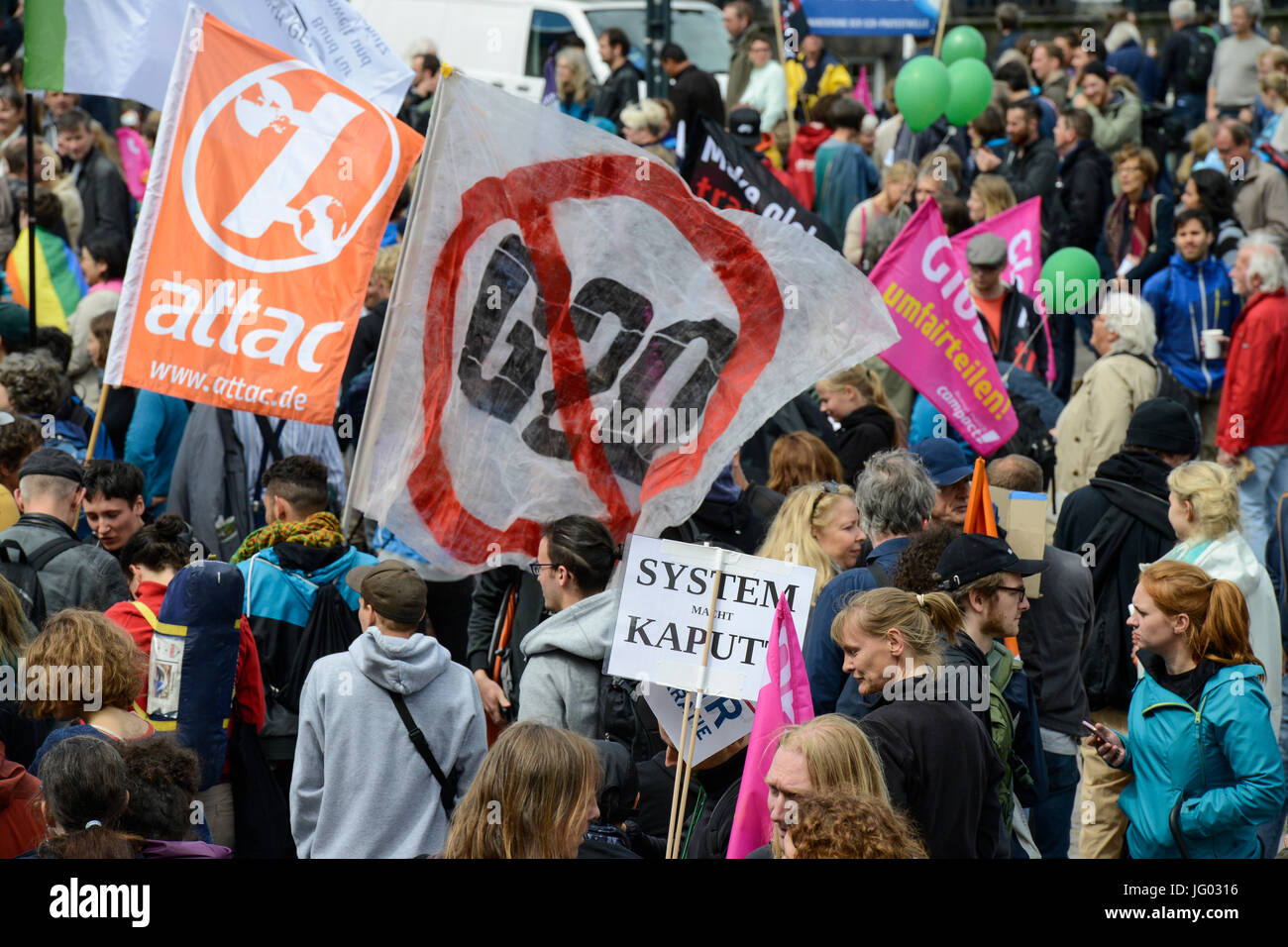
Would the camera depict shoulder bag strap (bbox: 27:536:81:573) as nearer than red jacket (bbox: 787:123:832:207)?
Yes

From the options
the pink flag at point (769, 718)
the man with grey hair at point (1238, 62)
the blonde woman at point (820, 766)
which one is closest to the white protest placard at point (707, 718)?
the pink flag at point (769, 718)

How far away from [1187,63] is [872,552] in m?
13.8

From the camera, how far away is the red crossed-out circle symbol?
5.76 metres

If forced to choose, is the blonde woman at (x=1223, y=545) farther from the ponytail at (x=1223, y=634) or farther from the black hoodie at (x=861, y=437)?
the black hoodie at (x=861, y=437)

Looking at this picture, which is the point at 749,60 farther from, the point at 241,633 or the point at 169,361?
the point at 241,633

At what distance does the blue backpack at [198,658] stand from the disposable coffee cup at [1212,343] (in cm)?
658

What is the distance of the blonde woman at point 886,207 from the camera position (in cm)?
1121

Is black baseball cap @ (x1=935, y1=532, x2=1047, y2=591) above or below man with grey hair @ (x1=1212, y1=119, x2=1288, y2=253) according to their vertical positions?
below

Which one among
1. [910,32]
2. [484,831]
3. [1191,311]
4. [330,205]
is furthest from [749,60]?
[484,831]

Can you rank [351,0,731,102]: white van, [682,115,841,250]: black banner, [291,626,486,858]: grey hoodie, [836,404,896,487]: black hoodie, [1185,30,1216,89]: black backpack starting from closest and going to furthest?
[291,626,486,858]: grey hoodie < [682,115,841,250]: black banner < [836,404,896,487]: black hoodie < [351,0,731,102]: white van < [1185,30,1216,89]: black backpack

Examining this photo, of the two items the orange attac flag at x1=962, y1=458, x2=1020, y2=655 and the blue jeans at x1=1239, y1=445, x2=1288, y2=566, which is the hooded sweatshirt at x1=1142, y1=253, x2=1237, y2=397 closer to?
the blue jeans at x1=1239, y1=445, x2=1288, y2=566

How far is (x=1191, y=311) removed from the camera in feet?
31.8

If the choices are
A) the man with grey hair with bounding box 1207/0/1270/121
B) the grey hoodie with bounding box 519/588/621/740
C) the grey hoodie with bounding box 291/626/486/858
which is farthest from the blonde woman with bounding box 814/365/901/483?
the man with grey hair with bounding box 1207/0/1270/121
